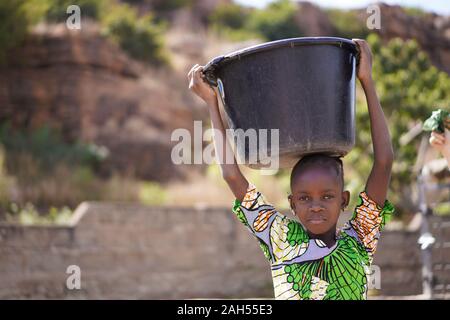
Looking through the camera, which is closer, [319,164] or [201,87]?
[319,164]

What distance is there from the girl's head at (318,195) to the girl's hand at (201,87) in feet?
1.62

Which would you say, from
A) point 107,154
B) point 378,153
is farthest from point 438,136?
point 107,154

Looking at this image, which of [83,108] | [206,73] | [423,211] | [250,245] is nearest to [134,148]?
[83,108]

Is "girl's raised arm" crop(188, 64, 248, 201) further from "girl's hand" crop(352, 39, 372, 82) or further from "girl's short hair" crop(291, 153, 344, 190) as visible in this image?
"girl's hand" crop(352, 39, 372, 82)

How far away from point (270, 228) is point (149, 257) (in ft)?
18.4

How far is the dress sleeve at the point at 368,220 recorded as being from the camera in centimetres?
256

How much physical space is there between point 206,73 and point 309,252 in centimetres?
87

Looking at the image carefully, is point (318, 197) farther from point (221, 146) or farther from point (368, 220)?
point (221, 146)

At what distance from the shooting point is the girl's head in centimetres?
246

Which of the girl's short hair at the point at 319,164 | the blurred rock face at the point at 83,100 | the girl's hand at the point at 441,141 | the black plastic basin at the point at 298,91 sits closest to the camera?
the girl's short hair at the point at 319,164

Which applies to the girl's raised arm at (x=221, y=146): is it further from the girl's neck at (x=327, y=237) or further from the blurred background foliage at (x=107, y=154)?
the blurred background foliage at (x=107, y=154)

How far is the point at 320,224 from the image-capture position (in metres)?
2.46

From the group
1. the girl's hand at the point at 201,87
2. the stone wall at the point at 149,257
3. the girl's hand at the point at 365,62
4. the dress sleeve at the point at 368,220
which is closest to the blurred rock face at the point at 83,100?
the stone wall at the point at 149,257

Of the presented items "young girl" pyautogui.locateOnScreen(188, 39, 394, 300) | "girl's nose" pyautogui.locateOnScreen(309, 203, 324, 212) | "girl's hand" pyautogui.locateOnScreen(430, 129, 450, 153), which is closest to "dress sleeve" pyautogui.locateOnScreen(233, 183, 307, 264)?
"young girl" pyautogui.locateOnScreen(188, 39, 394, 300)
